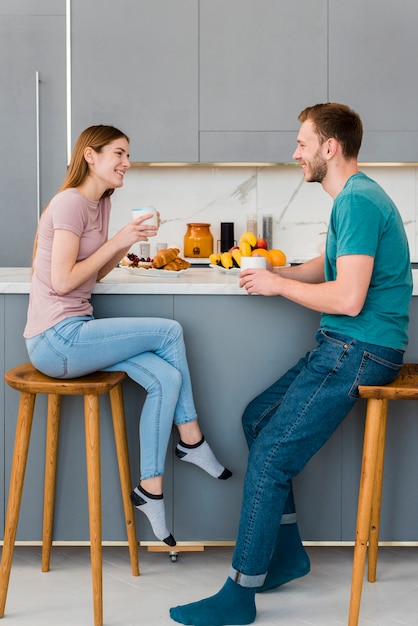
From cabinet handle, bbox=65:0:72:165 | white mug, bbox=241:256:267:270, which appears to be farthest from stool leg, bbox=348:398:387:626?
cabinet handle, bbox=65:0:72:165

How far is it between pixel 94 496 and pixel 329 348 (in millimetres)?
705

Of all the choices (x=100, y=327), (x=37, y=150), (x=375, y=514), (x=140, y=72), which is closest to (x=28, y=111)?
(x=37, y=150)

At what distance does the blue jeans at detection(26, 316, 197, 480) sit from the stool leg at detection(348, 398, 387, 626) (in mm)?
546

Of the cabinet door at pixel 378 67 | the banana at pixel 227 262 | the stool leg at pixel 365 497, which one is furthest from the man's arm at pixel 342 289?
the cabinet door at pixel 378 67

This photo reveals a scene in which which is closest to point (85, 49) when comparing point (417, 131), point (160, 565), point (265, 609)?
point (417, 131)

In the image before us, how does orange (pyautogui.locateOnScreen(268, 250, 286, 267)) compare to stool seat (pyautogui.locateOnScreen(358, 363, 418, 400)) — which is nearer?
stool seat (pyautogui.locateOnScreen(358, 363, 418, 400))

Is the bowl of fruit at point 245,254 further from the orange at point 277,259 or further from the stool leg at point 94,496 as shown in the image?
the stool leg at point 94,496

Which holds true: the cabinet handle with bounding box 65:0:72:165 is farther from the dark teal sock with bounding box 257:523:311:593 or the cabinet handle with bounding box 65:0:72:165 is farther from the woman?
the dark teal sock with bounding box 257:523:311:593

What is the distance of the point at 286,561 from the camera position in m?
2.37

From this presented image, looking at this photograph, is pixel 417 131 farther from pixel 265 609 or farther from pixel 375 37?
pixel 265 609

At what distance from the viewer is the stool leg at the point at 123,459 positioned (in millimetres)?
2383

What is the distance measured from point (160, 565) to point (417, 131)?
265 centimetres

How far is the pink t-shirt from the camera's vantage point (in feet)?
7.30

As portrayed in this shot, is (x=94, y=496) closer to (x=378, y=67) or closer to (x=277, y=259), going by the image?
(x=277, y=259)
